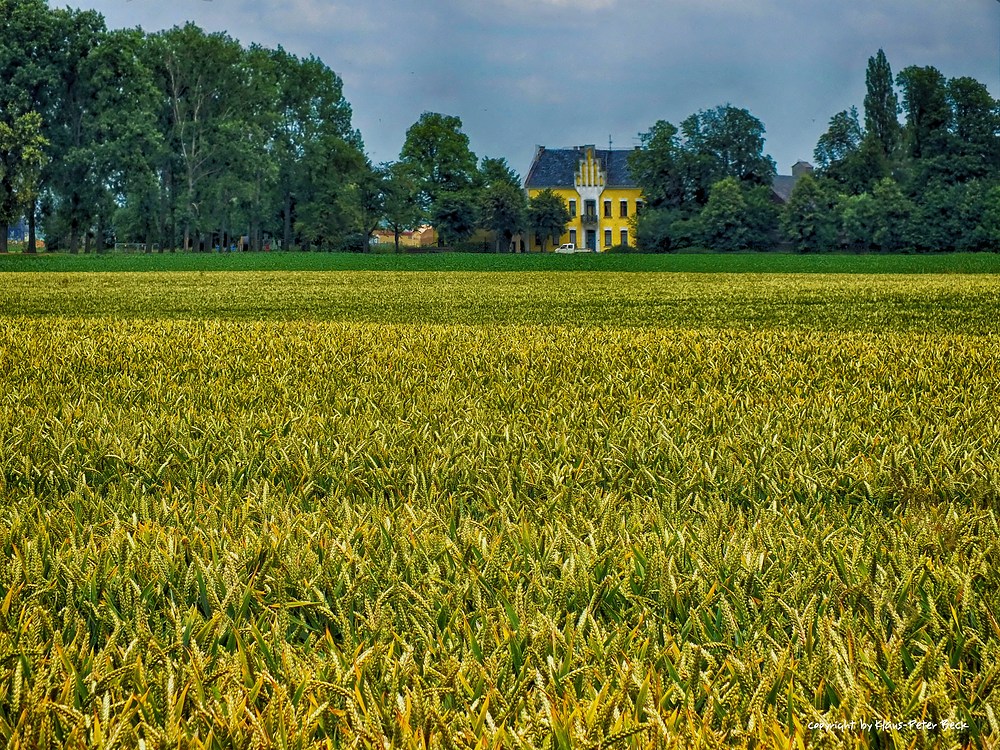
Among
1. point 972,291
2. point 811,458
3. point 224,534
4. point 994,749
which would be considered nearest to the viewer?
point 994,749

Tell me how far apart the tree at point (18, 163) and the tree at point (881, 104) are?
48761mm

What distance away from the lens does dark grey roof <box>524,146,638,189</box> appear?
300ft

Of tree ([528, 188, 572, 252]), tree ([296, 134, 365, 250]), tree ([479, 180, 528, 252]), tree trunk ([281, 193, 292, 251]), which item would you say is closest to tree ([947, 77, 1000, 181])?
tree ([528, 188, 572, 252])

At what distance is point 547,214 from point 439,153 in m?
9.60

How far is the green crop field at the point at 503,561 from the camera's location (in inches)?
52.5

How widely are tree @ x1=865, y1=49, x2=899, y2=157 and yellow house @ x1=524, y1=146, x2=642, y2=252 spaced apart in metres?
29.6

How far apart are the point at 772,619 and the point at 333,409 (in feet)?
8.61

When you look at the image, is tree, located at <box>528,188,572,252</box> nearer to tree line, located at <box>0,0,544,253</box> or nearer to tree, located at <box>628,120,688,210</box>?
tree line, located at <box>0,0,544,253</box>

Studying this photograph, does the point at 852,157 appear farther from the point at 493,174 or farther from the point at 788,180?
the point at 788,180

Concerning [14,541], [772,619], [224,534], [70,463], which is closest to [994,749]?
[772,619]

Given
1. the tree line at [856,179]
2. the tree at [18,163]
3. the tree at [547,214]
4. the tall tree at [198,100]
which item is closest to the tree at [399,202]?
the tree at [547,214]

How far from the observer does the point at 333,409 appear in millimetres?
4039

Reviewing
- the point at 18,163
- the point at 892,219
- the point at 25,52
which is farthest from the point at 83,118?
the point at 892,219

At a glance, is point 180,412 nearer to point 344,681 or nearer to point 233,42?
point 344,681
